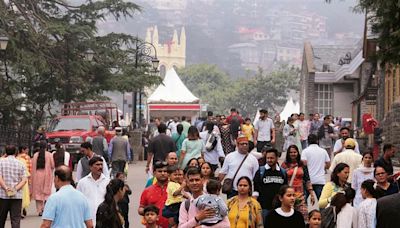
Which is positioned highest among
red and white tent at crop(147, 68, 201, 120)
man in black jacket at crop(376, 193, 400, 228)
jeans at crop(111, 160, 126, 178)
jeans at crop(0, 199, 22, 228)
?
red and white tent at crop(147, 68, 201, 120)

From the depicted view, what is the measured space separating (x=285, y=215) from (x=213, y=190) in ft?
2.47

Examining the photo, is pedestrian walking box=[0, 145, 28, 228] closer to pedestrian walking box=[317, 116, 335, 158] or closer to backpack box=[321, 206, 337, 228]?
backpack box=[321, 206, 337, 228]

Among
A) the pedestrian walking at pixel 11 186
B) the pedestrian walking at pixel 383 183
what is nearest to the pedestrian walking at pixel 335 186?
the pedestrian walking at pixel 383 183

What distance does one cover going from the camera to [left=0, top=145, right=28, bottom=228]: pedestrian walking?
17.4 m

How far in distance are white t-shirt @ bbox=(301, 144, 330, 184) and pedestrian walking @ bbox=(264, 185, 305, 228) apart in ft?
20.0

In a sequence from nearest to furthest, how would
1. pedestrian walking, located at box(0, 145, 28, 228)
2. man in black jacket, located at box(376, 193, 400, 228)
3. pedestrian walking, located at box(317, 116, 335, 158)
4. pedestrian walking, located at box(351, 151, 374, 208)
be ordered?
1. man in black jacket, located at box(376, 193, 400, 228)
2. pedestrian walking, located at box(351, 151, 374, 208)
3. pedestrian walking, located at box(0, 145, 28, 228)
4. pedestrian walking, located at box(317, 116, 335, 158)

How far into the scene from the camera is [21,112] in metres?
44.0

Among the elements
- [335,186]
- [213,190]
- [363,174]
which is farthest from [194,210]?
[363,174]

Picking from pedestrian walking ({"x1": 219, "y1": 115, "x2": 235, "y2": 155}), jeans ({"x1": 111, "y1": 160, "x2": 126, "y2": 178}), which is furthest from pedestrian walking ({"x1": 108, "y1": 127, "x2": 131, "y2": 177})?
pedestrian walking ({"x1": 219, "y1": 115, "x2": 235, "y2": 155})

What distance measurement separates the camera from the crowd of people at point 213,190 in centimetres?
1127

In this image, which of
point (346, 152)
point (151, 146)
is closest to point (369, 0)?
point (346, 152)

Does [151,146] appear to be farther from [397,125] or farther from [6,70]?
[6,70]

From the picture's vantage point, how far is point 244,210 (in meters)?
12.2

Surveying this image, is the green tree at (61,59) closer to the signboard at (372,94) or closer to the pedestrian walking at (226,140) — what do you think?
the signboard at (372,94)
